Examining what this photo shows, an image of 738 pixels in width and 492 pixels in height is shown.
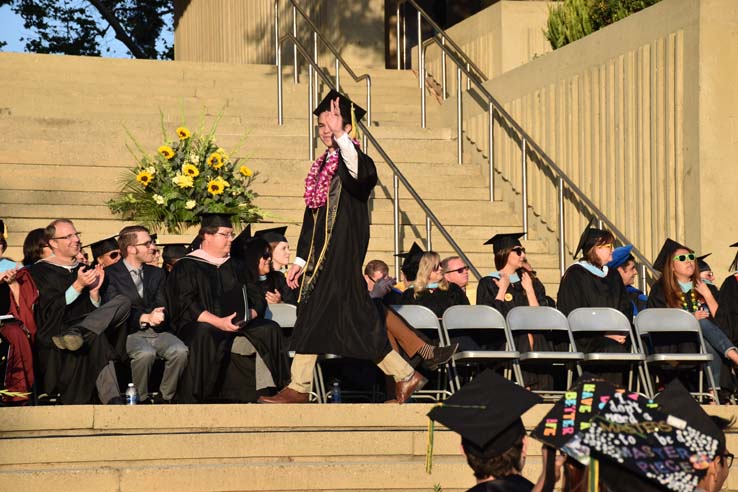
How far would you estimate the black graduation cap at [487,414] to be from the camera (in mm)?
5223

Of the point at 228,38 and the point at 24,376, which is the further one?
the point at 228,38

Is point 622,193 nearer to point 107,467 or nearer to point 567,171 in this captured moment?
point 567,171

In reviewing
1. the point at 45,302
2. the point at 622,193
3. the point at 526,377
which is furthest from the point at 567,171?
the point at 45,302

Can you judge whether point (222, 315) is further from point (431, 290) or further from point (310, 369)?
point (431, 290)

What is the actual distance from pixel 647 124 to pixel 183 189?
431cm

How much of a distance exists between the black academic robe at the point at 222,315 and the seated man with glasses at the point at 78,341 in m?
0.46

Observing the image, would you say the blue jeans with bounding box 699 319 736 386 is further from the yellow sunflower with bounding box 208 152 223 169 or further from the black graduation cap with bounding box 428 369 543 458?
the black graduation cap with bounding box 428 369 543 458

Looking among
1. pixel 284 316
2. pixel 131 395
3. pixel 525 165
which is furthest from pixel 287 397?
pixel 525 165

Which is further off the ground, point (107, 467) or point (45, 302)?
point (45, 302)

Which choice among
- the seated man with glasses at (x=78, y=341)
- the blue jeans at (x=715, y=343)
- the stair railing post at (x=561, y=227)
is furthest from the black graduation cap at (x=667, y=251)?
the seated man with glasses at (x=78, y=341)

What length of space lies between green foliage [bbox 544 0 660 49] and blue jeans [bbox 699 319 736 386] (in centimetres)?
490

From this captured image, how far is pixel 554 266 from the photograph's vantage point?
1498 centimetres

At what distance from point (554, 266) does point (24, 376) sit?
6.69 m

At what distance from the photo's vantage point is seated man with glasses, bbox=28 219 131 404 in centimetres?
986
